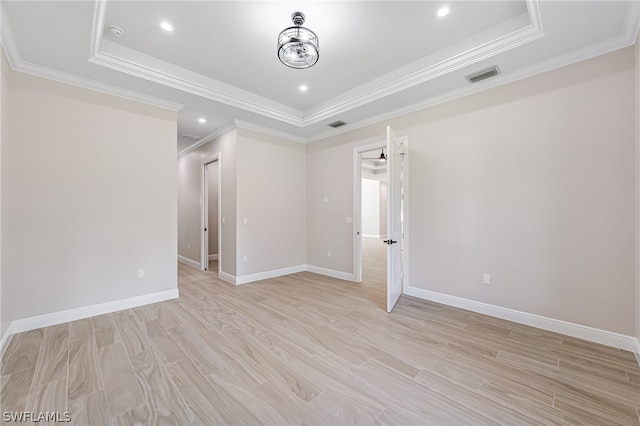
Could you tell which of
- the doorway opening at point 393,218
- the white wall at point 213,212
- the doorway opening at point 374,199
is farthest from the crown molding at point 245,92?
the doorway opening at point 374,199

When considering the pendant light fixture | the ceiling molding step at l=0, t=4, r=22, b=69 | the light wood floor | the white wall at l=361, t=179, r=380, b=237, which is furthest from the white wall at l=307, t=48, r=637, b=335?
the white wall at l=361, t=179, r=380, b=237

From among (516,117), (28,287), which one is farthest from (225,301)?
(516,117)

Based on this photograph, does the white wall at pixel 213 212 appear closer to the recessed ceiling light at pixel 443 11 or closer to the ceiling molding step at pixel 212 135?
the ceiling molding step at pixel 212 135

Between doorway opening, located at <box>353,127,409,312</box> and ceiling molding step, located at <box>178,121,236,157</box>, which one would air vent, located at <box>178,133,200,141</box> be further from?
doorway opening, located at <box>353,127,409,312</box>

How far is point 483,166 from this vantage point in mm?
3268

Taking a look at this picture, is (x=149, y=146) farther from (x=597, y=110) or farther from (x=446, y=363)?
(x=597, y=110)

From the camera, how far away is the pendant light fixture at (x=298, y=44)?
7.85 ft

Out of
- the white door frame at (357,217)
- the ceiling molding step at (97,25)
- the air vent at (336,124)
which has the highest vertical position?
the ceiling molding step at (97,25)

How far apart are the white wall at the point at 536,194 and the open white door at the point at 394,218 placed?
0.76ft

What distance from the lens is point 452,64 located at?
296cm

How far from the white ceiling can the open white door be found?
2.64ft

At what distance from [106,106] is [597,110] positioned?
5.52 m

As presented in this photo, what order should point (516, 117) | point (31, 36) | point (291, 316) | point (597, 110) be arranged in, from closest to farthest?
point (31, 36) → point (597, 110) → point (516, 117) → point (291, 316)

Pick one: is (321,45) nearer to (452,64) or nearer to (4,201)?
(452,64)
